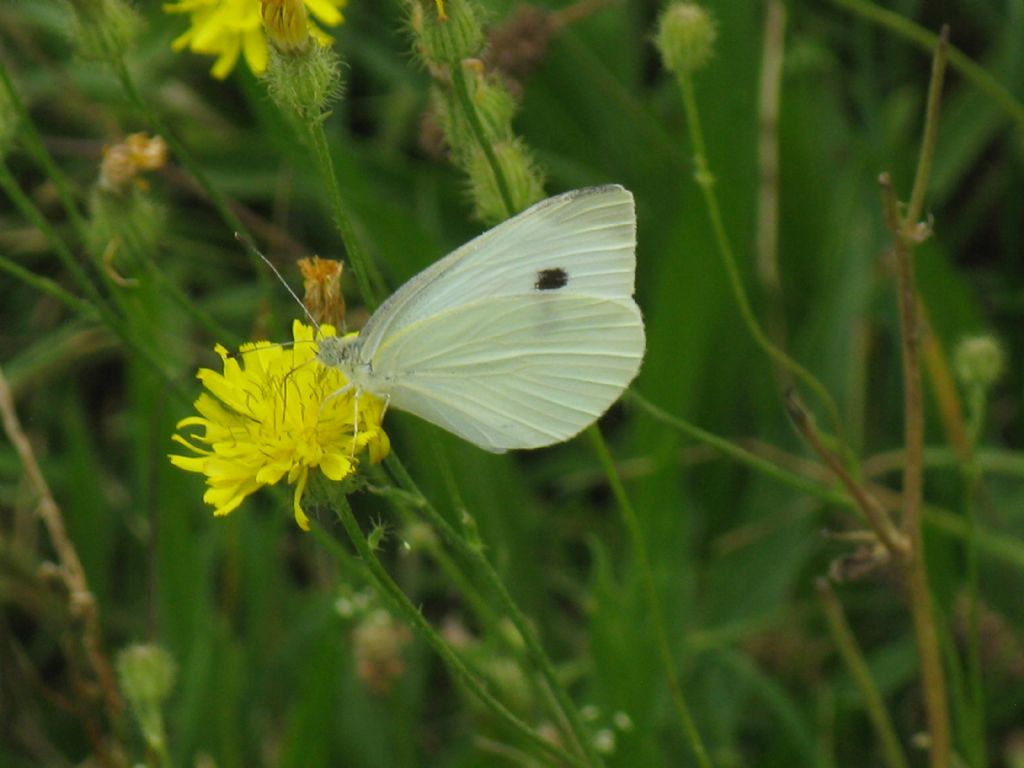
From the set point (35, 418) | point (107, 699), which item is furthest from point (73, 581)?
point (35, 418)

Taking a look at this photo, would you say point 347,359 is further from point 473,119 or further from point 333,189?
point 473,119

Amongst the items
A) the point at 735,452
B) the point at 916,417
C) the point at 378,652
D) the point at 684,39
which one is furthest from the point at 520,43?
the point at 378,652

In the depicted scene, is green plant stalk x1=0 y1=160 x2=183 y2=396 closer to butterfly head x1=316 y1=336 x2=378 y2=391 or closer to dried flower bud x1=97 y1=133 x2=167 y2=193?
dried flower bud x1=97 y1=133 x2=167 y2=193

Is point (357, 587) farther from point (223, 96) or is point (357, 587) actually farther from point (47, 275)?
point (223, 96)

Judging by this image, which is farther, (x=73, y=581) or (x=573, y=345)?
(x=73, y=581)

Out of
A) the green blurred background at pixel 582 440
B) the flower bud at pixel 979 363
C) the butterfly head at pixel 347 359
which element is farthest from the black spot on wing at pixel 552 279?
the flower bud at pixel 979 363

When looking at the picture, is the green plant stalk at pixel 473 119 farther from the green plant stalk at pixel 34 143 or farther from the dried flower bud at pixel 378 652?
the dried flower bud at pixel 378 652

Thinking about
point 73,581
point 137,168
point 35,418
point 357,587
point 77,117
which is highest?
point 137,168
